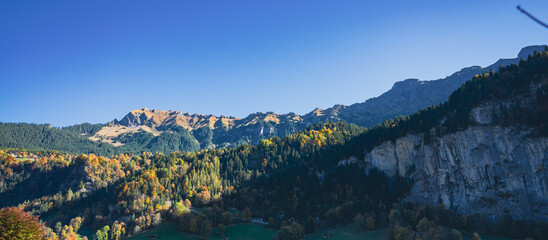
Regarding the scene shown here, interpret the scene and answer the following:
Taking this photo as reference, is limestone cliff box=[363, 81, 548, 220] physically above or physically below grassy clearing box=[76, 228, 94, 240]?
above

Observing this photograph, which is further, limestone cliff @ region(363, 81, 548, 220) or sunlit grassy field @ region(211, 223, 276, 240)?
sunlit grassy field @ region(211, 223, 276, 240)

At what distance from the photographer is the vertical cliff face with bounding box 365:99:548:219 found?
103 metres

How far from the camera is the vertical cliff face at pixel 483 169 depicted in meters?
103

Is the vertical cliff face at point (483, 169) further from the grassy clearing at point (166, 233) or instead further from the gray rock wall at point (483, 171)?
the grassy clearing at point (166, 233)

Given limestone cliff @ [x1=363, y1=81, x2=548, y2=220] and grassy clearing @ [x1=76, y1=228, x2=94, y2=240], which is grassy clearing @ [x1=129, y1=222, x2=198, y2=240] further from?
limestone cliff @ [x1=363, y1=81, x2=548, y2=220]

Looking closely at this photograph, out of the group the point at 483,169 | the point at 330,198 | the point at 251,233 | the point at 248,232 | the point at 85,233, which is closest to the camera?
the point at 483,169

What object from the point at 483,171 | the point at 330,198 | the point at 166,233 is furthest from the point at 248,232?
the point at 483,171

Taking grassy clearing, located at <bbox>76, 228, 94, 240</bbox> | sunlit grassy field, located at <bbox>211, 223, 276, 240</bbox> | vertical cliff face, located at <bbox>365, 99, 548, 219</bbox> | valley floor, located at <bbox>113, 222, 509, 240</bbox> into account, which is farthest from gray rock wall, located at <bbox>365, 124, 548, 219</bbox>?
grassy clearing, located at <bbox>76, 228, 94, 240</bbox>

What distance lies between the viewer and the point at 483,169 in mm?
117000

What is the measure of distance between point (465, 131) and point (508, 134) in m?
14.2

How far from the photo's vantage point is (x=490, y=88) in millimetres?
121000

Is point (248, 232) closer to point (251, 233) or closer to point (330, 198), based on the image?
point (251, 233)

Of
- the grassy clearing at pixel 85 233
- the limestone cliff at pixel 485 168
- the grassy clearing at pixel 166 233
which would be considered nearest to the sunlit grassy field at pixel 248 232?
the grassy clearing at pixel 166 233

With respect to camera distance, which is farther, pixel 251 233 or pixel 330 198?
pixel 330 198
